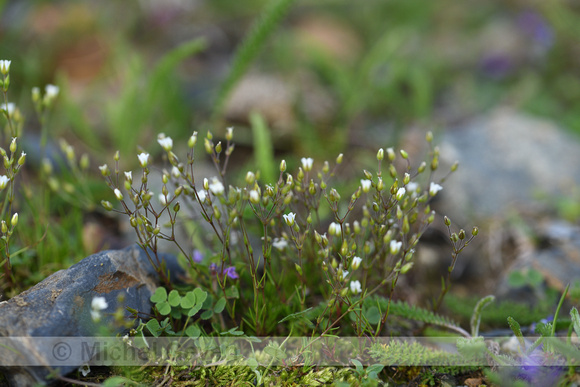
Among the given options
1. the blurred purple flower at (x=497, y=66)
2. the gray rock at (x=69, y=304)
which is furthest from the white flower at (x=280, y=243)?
the blurred purple flower at (x=497, y=66)

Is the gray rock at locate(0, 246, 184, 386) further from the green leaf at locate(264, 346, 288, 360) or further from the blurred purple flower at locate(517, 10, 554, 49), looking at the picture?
the blurred purple flower at locate(517, 10, 554, 49)

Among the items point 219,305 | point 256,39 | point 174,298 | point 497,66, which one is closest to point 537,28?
point 497,66

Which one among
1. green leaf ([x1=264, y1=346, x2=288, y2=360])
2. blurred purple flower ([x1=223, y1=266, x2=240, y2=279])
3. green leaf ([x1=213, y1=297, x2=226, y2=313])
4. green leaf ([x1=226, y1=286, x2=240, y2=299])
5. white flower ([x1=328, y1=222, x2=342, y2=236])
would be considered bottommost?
green leaf ([x1=264, y1=346, x2=288, y2=360])

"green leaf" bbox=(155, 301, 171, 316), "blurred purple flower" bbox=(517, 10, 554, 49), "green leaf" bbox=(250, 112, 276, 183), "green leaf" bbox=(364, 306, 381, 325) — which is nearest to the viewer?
"green leaf" bbox=(155, 301, 171, 316)

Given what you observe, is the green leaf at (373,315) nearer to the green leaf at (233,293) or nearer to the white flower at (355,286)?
the white flower at (355,286)

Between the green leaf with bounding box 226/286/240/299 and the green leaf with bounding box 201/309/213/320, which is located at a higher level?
the green leaf with bounding box 226/286/240/299

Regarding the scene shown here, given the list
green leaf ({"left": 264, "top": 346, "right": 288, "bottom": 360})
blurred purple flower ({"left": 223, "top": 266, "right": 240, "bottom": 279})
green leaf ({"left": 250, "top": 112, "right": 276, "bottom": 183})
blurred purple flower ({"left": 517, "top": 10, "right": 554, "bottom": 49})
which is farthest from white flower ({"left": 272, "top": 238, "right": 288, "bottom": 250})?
blurred purple flower ({"left": 517, "top": 10, "right": 554, "bottom": 49})
